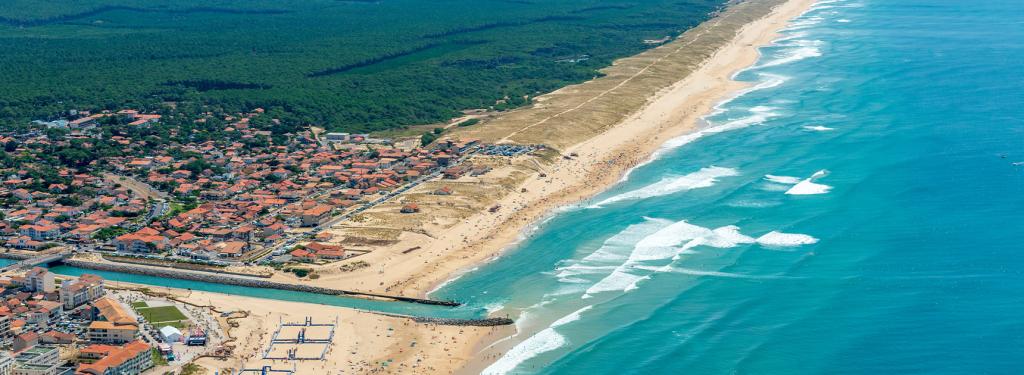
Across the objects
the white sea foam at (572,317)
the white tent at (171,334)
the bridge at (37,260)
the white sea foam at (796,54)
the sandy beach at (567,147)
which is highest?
the white tent at (171,334)

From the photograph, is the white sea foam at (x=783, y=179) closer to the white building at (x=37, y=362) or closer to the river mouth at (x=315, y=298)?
the river mouth at (x=315, y=298)

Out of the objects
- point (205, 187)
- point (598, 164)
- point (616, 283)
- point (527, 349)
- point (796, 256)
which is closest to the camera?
point (527, 349)

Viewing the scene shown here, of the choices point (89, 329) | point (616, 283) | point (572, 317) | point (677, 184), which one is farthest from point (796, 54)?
point (89, 329)

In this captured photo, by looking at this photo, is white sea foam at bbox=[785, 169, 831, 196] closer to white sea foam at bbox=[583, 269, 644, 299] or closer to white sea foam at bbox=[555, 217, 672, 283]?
white sea foam at bbox=[555, 217, 672, 283]

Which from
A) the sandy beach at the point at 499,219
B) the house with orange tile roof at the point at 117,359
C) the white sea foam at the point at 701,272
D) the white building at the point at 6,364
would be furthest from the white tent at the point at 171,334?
the white sea foam at the point at 701,272

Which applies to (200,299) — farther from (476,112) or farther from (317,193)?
(476,112)

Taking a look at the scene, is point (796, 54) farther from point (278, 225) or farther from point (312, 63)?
point (278, 225)
